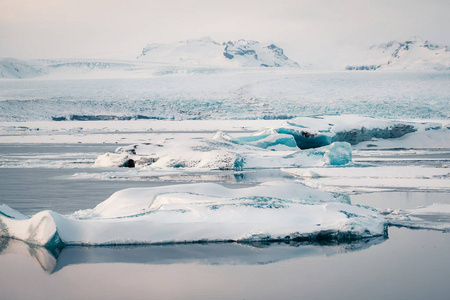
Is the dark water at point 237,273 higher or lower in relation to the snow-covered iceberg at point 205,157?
higher

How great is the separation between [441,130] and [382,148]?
200cm

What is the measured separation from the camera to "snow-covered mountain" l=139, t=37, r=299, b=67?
7075 centimetres

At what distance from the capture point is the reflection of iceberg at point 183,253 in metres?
4.14

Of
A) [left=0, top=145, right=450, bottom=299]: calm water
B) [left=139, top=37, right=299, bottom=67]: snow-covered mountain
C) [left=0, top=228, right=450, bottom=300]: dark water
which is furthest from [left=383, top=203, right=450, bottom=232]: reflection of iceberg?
[left=139, top=37, right=299, bottom=67]: snow-covered mountain

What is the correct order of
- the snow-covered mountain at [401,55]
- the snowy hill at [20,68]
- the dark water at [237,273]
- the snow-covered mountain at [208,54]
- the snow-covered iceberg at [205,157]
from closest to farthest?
the dark water at [237,273], the snow-covered iceberg at [205,157], the snowy hill at [20,68], the snow-covered mountain at [208,54], the snow-covered mountain at [401,55]

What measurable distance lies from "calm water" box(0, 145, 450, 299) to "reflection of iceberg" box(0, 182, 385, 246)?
0.12 metres

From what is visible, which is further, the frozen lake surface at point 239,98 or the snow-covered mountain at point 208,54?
the snow-covered mountain at point 208,54

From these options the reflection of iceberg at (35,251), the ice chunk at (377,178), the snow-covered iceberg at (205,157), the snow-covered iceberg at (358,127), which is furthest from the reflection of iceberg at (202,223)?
the snow-covered iceberg at (358,127)

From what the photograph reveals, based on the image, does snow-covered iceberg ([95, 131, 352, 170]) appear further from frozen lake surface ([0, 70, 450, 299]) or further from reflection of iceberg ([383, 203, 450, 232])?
reflection of iceberg ([383, 203, 450, 232])

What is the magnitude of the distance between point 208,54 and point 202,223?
71879 mm

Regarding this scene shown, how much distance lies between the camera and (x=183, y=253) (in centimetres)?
434

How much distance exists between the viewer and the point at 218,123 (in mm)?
30422

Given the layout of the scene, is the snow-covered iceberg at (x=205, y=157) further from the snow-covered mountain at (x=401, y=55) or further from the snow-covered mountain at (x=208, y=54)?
the snow-covered mountain at (x=401, y=55)

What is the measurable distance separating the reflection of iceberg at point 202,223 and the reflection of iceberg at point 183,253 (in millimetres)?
98
